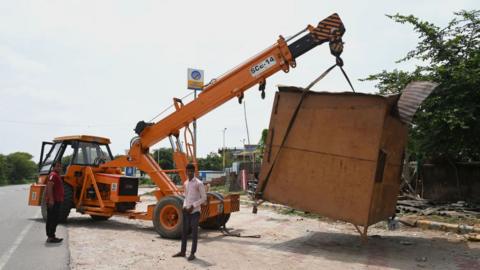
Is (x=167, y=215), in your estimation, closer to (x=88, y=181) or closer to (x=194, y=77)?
(x=88, y=181)

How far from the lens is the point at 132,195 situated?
11828 mm

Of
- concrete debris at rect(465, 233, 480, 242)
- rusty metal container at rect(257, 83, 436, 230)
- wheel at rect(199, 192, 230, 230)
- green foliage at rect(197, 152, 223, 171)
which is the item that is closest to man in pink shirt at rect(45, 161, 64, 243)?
wheel at rect(199, 192, 230, 230)

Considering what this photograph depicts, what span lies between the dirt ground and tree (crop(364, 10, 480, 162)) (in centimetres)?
349

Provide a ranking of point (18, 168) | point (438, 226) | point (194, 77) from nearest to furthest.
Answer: point (438, 226) → point (194, 77) → point (18, 168)

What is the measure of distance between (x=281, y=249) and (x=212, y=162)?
230 ft

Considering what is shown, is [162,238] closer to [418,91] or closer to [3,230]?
[3,230]

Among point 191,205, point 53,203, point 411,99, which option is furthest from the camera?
point 53,203

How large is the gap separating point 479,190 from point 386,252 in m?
7.89

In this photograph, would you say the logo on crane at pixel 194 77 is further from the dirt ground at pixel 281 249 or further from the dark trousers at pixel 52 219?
the dark trousers at pixel 52 219

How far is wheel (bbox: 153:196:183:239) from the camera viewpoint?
9688mm

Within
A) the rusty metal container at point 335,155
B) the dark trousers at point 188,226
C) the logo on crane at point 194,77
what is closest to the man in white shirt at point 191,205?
the dark trousers at point 188,226

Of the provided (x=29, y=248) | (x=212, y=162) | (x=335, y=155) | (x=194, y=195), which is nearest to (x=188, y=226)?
(x=194, y=195)

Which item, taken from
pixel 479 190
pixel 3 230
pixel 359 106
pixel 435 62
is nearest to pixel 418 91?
pixel 359 106

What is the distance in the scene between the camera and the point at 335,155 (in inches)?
323
